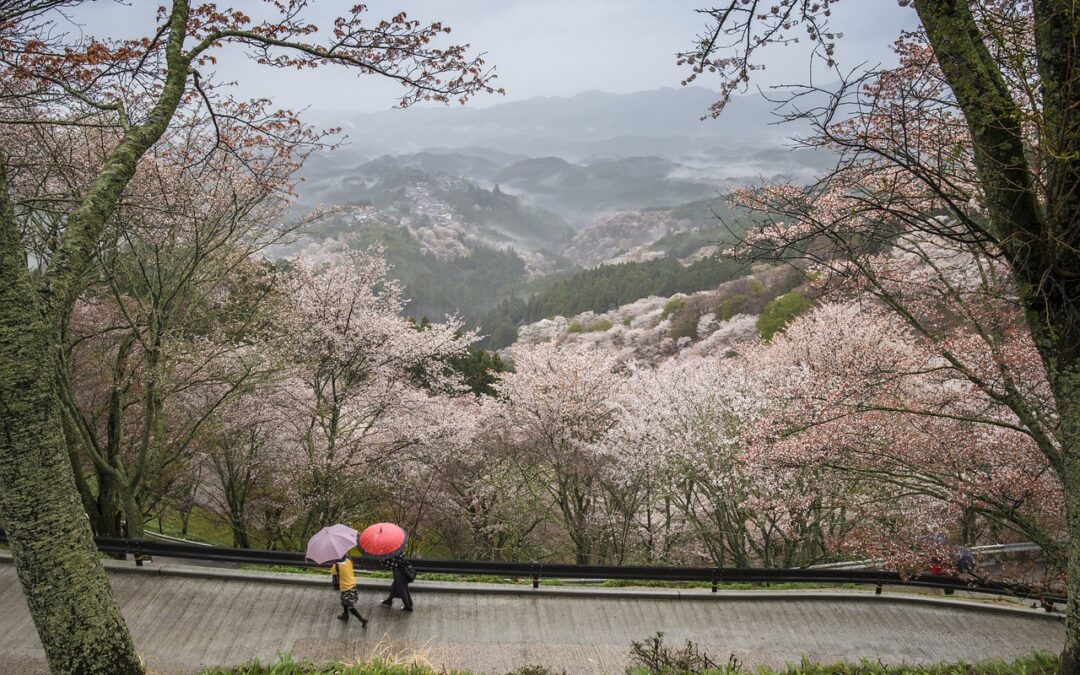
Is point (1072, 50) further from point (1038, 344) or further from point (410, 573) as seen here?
point (410, 573)

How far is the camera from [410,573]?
27.1ft

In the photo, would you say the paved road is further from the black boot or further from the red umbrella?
the red umbrella

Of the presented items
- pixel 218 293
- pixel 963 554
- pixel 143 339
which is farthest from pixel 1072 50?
A: pixel 218 293

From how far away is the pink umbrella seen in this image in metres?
7.70

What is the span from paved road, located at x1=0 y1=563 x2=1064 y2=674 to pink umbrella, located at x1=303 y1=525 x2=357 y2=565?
3.28 ft

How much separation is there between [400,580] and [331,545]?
3.73ft

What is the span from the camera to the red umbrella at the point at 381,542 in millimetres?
8062

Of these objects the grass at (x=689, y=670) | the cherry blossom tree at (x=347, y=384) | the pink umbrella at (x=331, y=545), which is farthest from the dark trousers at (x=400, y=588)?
the cherry blossom tree at (x=347, y=384)

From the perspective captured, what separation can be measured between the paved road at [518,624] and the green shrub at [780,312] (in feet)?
102

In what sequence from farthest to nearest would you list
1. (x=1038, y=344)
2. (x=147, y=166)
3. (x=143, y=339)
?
1. (x=147, y=166)
2. (x=143, y=339)
3. (x=1038, y=344)

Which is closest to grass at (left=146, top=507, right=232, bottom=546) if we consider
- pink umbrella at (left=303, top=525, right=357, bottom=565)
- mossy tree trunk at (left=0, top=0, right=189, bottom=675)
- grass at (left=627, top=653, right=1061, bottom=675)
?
pink umbrella at (left=303, top=525, right=357, bottom=565)

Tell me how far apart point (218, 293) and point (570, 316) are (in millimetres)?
64095

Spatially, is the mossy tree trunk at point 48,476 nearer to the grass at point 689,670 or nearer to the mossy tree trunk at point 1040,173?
the grass at point 689,670

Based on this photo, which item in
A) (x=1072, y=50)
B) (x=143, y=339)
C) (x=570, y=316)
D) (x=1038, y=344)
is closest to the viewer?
(x=1072, y=50)
